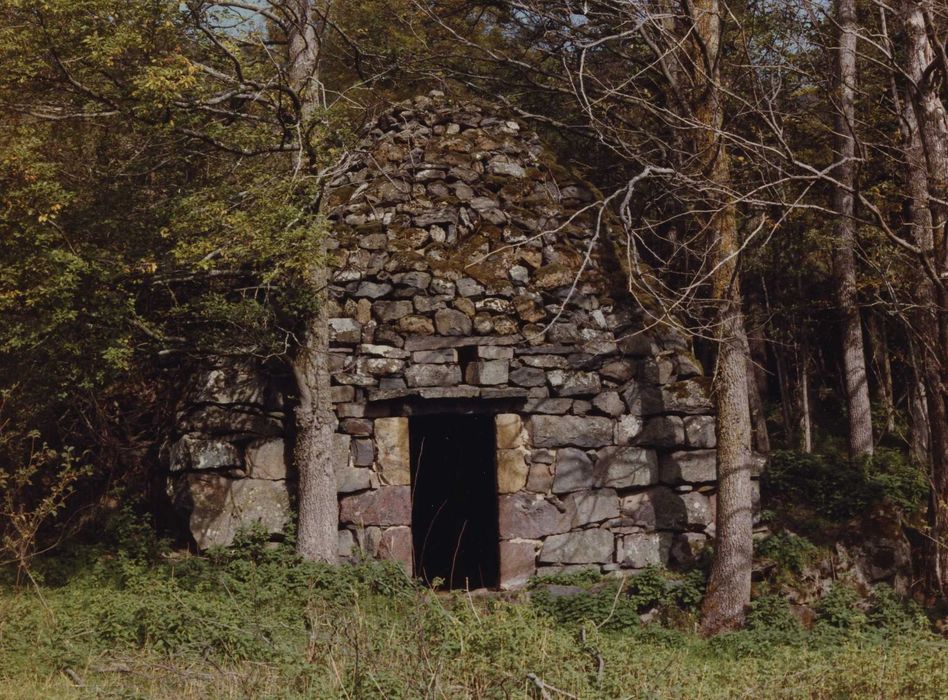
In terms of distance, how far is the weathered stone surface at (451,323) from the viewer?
946cm

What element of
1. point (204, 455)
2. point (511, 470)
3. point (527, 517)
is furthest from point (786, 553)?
point (204, 455)

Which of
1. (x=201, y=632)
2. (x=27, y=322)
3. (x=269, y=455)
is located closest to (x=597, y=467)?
(x=269, y=455)

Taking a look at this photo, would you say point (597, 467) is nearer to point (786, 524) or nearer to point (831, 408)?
point (786, 524)

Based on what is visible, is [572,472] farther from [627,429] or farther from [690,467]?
[690,467]

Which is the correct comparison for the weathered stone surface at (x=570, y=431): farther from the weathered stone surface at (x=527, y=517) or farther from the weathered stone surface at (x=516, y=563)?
the weathered stone surface at (x=516, y=563)

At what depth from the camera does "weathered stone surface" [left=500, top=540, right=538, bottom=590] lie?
9180mm

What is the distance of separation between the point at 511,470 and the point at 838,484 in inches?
126

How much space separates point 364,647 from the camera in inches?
223

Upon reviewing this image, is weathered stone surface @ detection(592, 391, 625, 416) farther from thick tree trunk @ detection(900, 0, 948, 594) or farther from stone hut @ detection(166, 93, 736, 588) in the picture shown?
thick tree trunk @ detection(900, 0, 948, 594)

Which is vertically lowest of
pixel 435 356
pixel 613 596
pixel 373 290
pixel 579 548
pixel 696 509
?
pixel 613 596

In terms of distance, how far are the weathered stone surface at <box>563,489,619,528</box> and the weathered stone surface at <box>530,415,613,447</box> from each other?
0.44m

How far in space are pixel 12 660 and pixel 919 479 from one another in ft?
26.5

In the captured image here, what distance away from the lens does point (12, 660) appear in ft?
21.8

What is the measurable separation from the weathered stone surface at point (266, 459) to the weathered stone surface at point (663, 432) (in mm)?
3214
